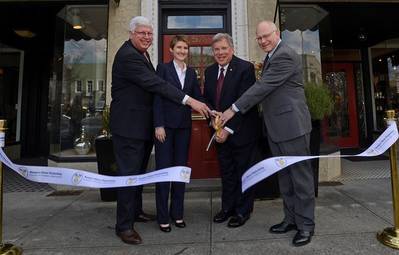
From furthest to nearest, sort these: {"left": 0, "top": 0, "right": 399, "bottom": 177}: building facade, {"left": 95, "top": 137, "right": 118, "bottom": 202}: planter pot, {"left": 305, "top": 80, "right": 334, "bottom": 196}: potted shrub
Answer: {"left": 0, "top": 0, "right": 399, "bottom": 177}: building facade
{"left": 95, "top": 137, "right": 118, "bottom": 202}: planter pot
{"left": 305, "top": 80, "right": 334, "bottom": 196}: potted shrub

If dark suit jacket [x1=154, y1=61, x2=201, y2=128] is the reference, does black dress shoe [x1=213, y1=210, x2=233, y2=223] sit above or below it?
below

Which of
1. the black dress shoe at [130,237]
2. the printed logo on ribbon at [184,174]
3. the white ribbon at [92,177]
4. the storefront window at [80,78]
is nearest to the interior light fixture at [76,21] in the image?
the storefront window at [80,78]

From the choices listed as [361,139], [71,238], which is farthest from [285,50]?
[361,139]

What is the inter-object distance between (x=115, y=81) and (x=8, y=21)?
5205 mm

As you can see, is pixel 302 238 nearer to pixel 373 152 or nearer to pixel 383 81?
pixel 373 152

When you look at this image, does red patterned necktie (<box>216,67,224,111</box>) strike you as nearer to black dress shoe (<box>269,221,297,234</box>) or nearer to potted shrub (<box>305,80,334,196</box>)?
black dress shoe (<box>269,221,297,234</box>)

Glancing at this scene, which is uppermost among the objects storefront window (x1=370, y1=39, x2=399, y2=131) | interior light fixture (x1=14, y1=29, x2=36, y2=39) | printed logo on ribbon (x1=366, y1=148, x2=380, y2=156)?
interior light fixture (x1=14, y1=29, x2=36, y2=39)

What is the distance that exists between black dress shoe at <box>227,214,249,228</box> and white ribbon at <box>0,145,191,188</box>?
766 mm

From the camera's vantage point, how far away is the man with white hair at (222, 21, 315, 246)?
10.4 feet

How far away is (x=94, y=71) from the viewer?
601 cm

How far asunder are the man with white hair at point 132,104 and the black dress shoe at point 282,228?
4.33ft

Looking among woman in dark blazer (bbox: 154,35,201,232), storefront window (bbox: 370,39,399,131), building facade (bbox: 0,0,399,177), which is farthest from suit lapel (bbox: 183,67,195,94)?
storefront window (bbox: 370,39,399,131)

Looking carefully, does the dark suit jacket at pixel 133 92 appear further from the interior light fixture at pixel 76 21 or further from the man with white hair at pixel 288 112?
the interior light fixture at pixel 76 21

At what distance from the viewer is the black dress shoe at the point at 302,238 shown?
10.1 feet
